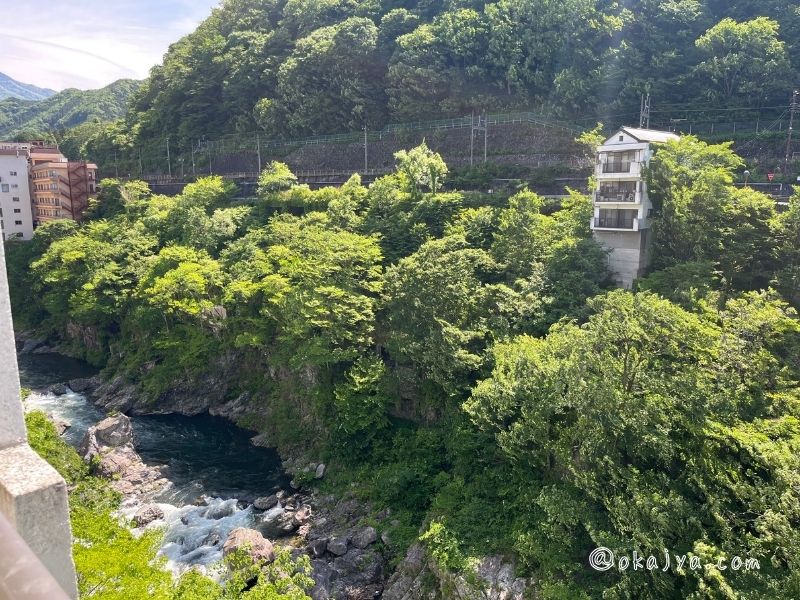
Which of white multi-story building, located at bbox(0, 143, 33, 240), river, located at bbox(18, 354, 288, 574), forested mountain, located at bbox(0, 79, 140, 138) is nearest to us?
river, located at bbox(18, 354, 288, 574)

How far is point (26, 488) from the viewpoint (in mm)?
3697

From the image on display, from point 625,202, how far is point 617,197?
0.37 metres

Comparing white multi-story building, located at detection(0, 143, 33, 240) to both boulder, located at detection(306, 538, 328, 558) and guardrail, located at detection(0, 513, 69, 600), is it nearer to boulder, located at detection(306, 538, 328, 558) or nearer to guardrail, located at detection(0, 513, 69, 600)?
boulder, located at detection(306, 538, 328, 558)

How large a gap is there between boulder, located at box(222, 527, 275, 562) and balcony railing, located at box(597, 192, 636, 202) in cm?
1709

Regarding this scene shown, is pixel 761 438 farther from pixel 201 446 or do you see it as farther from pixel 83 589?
pixel 201 446

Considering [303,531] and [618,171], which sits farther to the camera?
[618,171]

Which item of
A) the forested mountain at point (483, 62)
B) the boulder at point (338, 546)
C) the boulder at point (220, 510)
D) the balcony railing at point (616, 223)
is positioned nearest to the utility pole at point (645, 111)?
the forested mountain at point (483, 62)

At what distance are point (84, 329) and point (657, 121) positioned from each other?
1535 inches

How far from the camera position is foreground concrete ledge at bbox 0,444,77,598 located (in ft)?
12.1

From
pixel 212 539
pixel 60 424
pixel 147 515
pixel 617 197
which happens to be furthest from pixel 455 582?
pixel 60 424

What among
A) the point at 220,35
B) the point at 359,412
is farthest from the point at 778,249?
the point at 220,35

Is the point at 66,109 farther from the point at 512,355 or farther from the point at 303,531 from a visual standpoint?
the point at 512,355

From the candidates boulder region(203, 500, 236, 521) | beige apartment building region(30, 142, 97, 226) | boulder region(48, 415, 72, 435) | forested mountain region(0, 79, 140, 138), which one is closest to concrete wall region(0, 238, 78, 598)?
boulder region(203, 500, 236, 521)

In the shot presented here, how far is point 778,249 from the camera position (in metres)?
18.7
